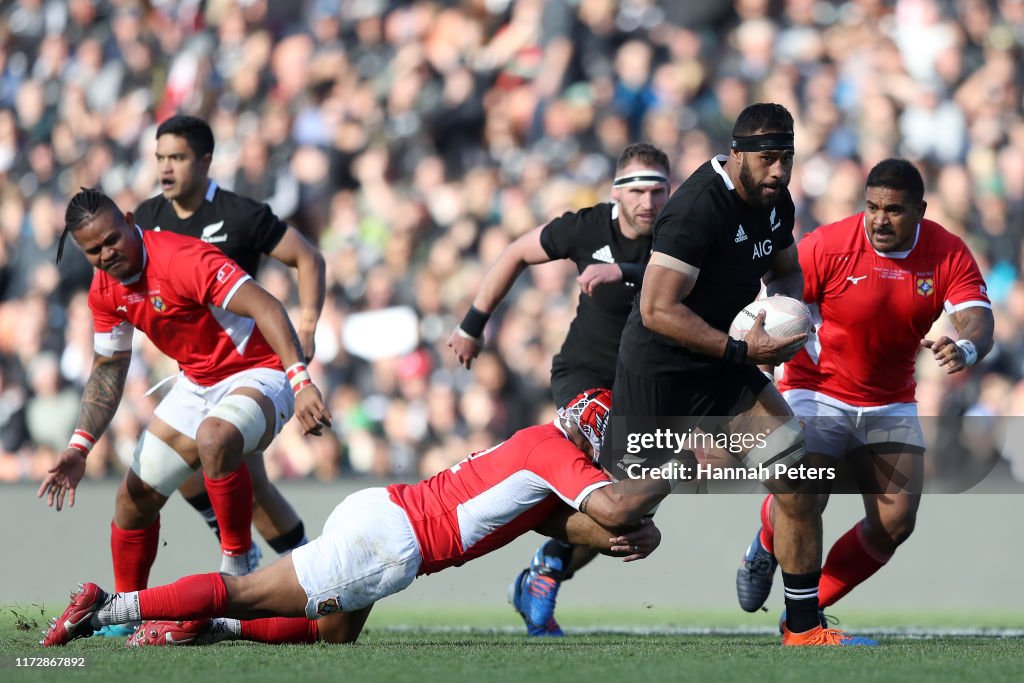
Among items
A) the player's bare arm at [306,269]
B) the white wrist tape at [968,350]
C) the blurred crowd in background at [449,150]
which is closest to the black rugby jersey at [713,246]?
the white wrist tape at [968,350]

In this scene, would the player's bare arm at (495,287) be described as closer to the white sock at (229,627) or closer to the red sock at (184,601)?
the white sock at (229,627)

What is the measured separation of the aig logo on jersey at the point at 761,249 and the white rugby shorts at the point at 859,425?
52.6 inches

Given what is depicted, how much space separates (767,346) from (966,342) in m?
1.37

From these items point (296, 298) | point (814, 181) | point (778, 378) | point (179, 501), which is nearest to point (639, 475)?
point (778, 378)

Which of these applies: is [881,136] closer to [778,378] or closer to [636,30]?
[636,30]

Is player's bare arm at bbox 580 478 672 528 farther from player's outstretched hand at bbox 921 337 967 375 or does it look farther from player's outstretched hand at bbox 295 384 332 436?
player's outstretched hand at bbox 921 337 967 375

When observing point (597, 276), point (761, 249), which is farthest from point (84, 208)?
point (761, 249)

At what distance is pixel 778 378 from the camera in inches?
320

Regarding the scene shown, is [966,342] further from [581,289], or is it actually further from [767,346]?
[581,289]

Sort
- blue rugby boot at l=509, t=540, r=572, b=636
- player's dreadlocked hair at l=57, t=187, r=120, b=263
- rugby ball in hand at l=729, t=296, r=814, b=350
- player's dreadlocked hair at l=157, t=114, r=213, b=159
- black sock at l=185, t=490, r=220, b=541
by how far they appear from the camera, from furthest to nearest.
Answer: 1. black sock at l=185, t=490, r=220, b=541
2. player's dreadlocked hair at l=157, t=114, r=213, b=159
3. blue rugby boot at l=509, t=540, r=572, b=636
4. player's dreadlocked hair at l=57, t=187, r=120, b=263
5. rugby ball in hand at l=729, t=296, r=814, b=350

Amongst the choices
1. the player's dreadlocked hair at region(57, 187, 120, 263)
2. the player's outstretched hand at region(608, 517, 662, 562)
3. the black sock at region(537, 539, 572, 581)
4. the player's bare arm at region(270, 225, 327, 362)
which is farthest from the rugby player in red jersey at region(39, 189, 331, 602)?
the player's outstretched hand at region(608, 517, 662, 562)

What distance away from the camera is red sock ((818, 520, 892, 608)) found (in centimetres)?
758

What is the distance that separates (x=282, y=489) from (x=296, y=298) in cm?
312

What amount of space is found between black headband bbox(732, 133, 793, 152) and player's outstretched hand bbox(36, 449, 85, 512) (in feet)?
11.5
